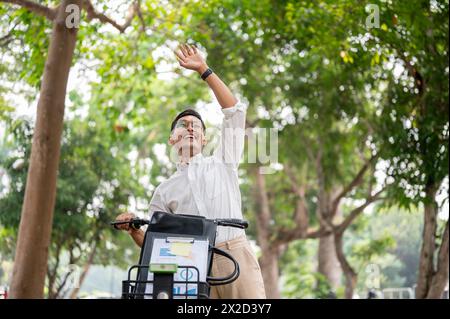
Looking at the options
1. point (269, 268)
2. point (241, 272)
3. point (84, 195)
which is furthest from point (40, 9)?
point (269, 268)

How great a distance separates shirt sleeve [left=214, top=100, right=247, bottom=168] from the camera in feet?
10.9

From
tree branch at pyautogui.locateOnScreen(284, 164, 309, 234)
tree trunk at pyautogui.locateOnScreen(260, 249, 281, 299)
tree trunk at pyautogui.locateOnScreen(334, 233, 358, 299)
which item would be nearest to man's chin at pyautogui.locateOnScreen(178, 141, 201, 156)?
tree trunk at pyautogui.locateOnScreen(334, 233, 358, 299)

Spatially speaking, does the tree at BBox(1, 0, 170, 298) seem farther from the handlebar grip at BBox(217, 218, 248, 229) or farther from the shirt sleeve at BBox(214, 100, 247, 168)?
the handlebar grip at BBox(217, 218, 248, 229)

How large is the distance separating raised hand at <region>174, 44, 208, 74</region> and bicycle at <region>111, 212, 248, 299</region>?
0.74m

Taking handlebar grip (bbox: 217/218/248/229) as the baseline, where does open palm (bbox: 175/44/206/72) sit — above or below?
above

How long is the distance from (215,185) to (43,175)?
4260 millimetres

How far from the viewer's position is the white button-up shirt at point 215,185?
3256mm

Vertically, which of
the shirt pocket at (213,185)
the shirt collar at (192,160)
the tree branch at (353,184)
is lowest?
the shirt pocket at (213,185)

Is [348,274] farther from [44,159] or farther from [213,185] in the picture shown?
[213,185]

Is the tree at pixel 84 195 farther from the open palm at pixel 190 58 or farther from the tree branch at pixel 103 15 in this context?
the open palm at pixel 190 58

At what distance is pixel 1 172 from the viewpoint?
43.8ft

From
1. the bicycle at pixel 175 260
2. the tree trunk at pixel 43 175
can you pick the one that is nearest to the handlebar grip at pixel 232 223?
the bicycle at pixel 175 260
